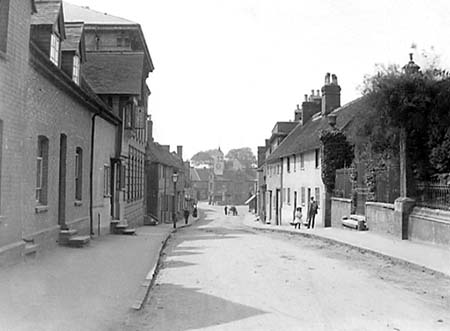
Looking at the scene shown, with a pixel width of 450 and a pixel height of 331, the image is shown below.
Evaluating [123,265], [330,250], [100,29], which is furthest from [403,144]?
[100,29]

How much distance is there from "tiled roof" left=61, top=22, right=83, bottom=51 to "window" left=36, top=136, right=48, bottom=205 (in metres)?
5.44

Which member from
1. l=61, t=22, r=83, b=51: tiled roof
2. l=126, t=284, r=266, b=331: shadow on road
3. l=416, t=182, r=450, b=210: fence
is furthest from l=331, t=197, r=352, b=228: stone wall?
l=126, t=284, r=266, b=331: shadow on road

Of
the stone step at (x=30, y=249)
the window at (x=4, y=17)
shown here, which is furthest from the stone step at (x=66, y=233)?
the window at (x=4, y=17)

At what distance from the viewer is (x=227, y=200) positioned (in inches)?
5202

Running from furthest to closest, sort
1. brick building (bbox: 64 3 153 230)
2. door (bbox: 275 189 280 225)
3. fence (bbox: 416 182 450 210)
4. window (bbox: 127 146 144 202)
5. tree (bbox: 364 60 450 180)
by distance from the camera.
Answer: door (bbox: 275 189 280 225) → window (bbox: 127 146 144 202) → brick building (bbox: 64 3 153 230) → tree (bbox: 364 60 450 180) → fence (bbox: 416 182 450 210)

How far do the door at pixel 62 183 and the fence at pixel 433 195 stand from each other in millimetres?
11688

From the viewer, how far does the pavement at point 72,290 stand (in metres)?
7.58

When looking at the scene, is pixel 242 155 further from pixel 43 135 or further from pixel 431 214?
pixel 43 135

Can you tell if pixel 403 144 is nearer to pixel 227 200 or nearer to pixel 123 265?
pixel 123 265

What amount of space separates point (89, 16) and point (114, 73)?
17.3 m

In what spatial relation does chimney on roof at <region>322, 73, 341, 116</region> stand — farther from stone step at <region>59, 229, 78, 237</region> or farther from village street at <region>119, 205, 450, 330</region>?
stone step at <region>59, 229, 78, 237</region>

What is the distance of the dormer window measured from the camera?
637 inches

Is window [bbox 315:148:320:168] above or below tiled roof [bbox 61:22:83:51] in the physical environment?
below

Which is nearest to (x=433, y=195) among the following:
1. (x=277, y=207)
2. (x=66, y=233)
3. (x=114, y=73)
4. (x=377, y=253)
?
(x=377, y=253)
